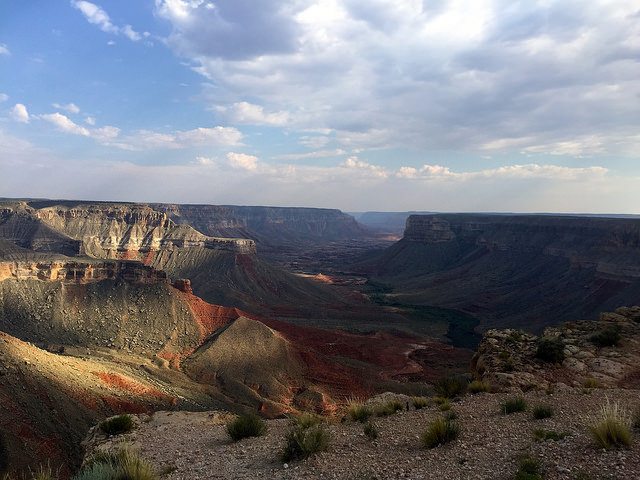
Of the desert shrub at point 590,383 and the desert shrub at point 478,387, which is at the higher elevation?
the desert shrub at point 590,383

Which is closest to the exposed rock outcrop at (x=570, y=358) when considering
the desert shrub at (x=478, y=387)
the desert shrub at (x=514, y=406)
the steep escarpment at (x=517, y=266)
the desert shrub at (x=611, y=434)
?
the desert shrub at (x=478, y=387)

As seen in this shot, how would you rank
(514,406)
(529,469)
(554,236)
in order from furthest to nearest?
(554,236)
(514,406)
(529,469)

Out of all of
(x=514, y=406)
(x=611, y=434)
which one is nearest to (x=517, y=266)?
(x=514, y=406)

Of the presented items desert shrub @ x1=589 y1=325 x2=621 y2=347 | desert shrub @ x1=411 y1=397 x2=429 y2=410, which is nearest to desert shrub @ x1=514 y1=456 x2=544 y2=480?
desert shrub @ x1=411 y1=397 x2=429 y2=410

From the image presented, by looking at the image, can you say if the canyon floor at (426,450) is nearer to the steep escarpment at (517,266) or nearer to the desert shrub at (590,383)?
the desert shrub at (590,383)

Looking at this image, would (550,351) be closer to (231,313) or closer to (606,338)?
(606,338)

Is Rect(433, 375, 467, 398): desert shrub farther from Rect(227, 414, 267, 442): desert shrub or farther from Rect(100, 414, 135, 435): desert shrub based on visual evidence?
Rect(100, 414, 135, 435): desert shrub

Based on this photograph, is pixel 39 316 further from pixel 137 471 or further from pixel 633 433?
pixel 633 433
